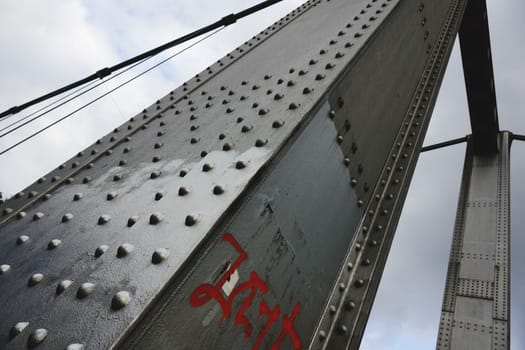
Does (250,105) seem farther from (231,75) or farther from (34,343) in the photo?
(34,343)

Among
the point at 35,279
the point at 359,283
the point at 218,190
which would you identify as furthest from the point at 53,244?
the point at 359,283

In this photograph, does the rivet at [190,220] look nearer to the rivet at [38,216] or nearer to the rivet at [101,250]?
the rivet at [101,250]

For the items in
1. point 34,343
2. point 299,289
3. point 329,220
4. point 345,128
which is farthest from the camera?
point 345,128

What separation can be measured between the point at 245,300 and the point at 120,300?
1.34 feet

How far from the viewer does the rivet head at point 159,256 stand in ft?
2.77

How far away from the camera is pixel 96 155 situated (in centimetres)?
168

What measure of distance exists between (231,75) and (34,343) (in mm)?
1792

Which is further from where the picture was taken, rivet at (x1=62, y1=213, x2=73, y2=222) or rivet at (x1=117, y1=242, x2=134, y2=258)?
rivet at (x1=62, y1=213, x2=73, y2=222)

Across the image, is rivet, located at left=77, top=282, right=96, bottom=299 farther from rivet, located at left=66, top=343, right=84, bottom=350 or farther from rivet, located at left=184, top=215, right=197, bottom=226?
rivet, located at left=184, top=215, right=197, bottom=226

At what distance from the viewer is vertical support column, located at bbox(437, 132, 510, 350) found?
19.9 feet

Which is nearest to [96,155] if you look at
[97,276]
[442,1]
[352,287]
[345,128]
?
[97,276]

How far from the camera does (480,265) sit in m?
7.11

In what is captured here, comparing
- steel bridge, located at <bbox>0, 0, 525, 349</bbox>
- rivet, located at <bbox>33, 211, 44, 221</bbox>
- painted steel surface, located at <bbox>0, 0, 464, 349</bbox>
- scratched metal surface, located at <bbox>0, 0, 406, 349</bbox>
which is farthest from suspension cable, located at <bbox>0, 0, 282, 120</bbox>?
rivet, located at <bbox>33, 211, 44, 221</bbox>

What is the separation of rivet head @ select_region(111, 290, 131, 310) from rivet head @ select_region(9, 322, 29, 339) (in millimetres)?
224
